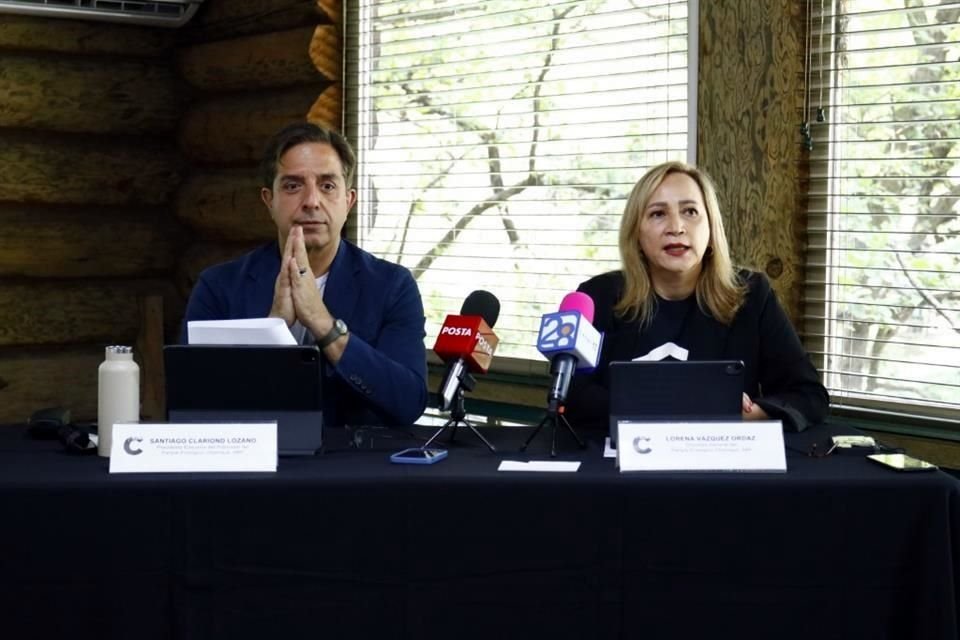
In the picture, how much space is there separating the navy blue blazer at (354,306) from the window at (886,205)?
112cm

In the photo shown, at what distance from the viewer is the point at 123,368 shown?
2279 millimetres

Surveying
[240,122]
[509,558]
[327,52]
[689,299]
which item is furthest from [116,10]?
[509,558]

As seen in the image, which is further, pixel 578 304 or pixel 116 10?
pixel 116 10

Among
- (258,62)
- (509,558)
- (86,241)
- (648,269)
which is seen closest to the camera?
(509,558)

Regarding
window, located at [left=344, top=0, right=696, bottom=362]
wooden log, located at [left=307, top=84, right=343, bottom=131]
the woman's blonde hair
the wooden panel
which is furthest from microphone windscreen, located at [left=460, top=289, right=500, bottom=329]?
wooden log, located at [left=307, top=84, right=343, bottom=131]

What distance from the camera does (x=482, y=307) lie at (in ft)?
7.95

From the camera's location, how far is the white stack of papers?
2.25 metres

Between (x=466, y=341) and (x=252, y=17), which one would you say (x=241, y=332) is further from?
(x=252, y=17)

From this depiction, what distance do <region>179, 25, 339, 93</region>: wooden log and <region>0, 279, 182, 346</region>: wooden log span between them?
33.9 inches

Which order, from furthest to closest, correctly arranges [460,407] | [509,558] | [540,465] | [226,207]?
[226,207], [460,407], [540,465], [509,558]

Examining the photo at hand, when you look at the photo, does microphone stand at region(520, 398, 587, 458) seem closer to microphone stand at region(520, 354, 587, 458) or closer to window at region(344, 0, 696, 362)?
microphone stand at region(520, 354, 587, 458)

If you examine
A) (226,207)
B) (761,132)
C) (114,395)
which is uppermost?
(761,132)

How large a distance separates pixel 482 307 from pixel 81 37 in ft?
9.70

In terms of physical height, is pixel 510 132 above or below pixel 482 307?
above
